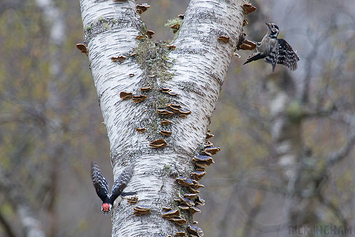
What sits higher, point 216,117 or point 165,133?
point 216,117

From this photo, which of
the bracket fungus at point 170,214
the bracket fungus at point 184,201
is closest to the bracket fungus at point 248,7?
the bracket fungus at point 184,201

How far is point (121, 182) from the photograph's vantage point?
81.1 inches

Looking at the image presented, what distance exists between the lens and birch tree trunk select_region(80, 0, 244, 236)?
2.05 meters

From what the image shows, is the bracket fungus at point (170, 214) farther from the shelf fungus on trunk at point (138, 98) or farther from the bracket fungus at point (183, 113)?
the shelf fungus on trunk at point (138, 98)

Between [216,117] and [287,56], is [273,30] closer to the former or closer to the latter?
[287,56]

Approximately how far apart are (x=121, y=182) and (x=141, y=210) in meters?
0.21

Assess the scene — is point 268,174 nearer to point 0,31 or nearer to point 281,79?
point 281,79

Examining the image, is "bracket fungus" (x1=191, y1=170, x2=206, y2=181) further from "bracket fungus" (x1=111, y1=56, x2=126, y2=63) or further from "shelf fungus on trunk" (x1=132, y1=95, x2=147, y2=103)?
"bracket fungus" (x1=111, y1=56, x2=126, y2=63)

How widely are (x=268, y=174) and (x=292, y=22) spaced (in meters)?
3.32

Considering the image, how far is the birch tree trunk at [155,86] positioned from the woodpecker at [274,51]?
0.89 metres

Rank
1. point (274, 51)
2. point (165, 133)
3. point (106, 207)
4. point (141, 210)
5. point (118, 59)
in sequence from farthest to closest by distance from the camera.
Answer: point (274, 51) → point (118, 59) → point (165, 133) → point (106, 207) → point (141, 210)

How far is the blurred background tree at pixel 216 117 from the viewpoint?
727 centimetres

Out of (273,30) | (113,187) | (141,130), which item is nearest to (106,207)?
(113,187)

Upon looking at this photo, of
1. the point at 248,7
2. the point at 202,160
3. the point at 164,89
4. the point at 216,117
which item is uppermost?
the point at 216,117
